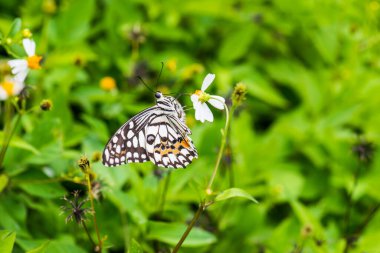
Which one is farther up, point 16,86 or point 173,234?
point 16,86

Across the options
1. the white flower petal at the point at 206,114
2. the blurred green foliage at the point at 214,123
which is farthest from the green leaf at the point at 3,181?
the white flower petal at the point at 206,114

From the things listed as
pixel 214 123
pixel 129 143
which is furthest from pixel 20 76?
pixel 214 123

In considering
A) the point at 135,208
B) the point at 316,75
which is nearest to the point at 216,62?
the point at 316,75

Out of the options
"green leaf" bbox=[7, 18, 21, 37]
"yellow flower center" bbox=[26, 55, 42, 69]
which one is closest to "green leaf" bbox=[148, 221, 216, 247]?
"yellow flower center" bbox=[26, 55, 42, 69]

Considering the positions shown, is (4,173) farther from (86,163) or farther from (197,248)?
(197,248)

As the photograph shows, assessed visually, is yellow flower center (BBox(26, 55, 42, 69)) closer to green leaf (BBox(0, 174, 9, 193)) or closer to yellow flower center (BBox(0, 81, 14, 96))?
yellow flower center (BBox(0, 81, 14, 96))

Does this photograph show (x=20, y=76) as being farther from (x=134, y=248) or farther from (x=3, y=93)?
(x=134, y=248)

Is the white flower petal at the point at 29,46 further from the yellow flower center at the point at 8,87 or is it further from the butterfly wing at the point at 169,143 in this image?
the butterfly wing at the point at 169,143
